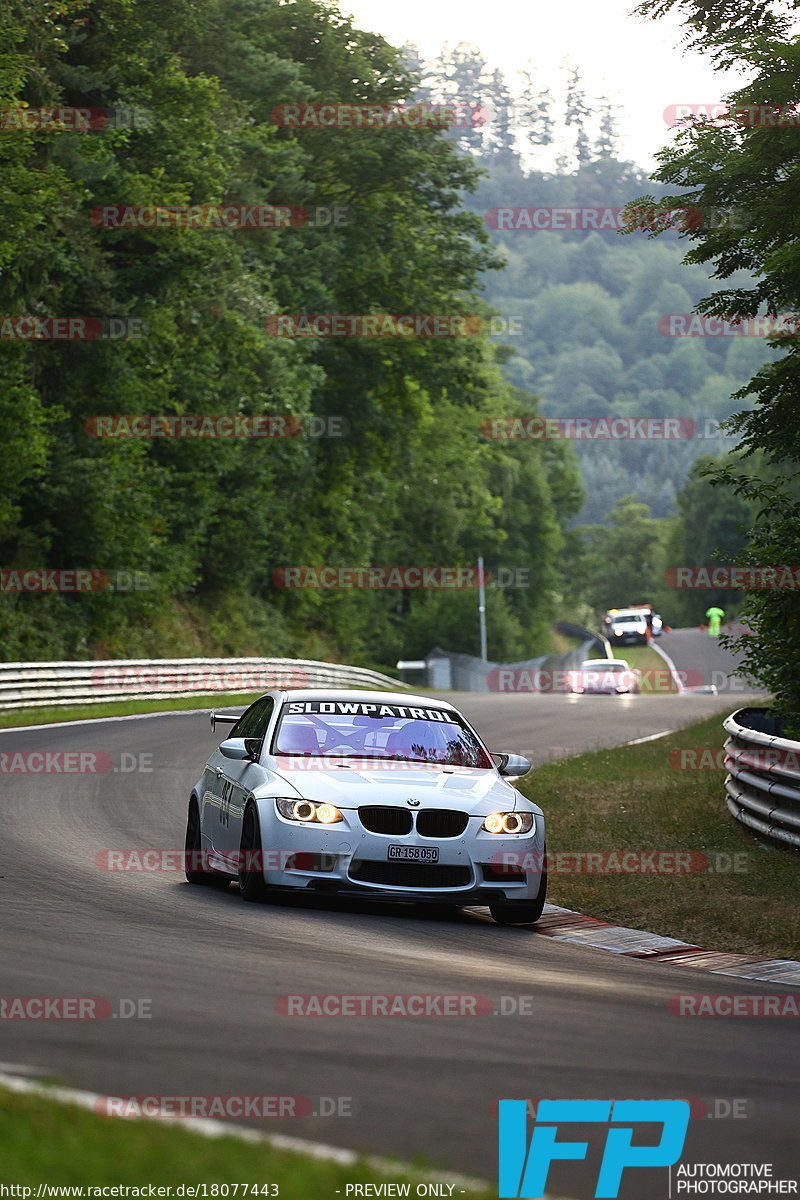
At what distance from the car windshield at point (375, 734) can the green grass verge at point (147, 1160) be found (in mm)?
7089

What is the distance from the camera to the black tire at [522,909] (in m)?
11.2

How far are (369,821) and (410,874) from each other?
444 mm

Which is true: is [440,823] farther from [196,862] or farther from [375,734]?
[196,862]

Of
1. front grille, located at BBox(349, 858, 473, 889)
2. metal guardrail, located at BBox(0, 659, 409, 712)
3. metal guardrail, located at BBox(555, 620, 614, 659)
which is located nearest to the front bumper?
front grille, located at BBox(349, 858, 473, 889)

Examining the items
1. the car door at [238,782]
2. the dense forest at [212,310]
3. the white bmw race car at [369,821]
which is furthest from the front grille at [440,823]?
the dense forest at [212,310]

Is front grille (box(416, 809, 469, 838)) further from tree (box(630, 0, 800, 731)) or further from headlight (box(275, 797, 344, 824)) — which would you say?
tree (box(630, 0, 800, 731))

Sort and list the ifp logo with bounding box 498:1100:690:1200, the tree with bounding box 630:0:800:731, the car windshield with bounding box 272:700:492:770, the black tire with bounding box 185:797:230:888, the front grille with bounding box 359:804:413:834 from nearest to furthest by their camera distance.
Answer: the ifp logo with bounding box 498:1100:690:1200 < the front grille with bounding box 359:804:413:834 < the car windshield with bounding box 272:700:492:770 < the black tire with bounding box 185:797:230:888 < the tree with bounding box 630:0:800:731

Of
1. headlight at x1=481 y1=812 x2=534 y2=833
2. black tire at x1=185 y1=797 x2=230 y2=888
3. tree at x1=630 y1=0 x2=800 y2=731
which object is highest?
tree at x1=630 y1=0 x2=800 y2=731

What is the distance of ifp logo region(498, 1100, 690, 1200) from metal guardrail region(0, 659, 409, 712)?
25.7m

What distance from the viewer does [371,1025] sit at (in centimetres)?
675

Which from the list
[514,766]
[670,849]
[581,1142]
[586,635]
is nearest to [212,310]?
[670,849]

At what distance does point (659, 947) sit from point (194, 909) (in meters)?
2.94

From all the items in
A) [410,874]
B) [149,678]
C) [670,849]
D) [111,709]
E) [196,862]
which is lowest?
[111,709]

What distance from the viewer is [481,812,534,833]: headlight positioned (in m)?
11.2
